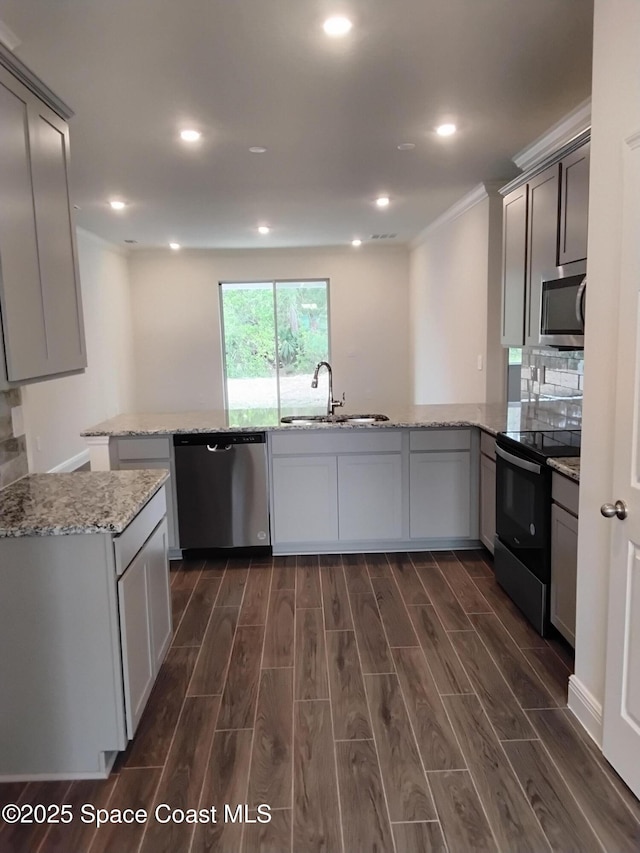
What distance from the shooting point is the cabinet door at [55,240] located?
7.41ft

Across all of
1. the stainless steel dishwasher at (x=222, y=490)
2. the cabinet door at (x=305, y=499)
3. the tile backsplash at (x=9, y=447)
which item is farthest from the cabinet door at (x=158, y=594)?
the cabinet door at (x=305, y=499)

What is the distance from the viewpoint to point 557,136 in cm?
365

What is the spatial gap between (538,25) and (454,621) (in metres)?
2.67

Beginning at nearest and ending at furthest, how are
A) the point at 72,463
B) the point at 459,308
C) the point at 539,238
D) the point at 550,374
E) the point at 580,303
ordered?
the point at 580,303, the point at 539,238, the point at 550,374, the point at 459,308, the point at 72,463

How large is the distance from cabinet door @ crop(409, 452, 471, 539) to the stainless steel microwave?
0.98 metres

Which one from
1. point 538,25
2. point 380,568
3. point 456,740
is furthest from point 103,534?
point 538,25

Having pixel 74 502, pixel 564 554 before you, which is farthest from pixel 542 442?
pixel 74 502

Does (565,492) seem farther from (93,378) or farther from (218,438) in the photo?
(93,378)

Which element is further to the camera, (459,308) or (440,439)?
(459,308)

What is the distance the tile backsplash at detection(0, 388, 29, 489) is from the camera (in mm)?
2516

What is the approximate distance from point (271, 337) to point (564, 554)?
6.68 meters

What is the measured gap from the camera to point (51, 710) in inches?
78.0

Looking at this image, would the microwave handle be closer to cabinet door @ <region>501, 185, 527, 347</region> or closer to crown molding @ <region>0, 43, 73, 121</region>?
cabinet door @ <region>501, 185, 527, 347</region>

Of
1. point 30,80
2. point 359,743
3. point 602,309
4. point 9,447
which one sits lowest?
point 359,743
